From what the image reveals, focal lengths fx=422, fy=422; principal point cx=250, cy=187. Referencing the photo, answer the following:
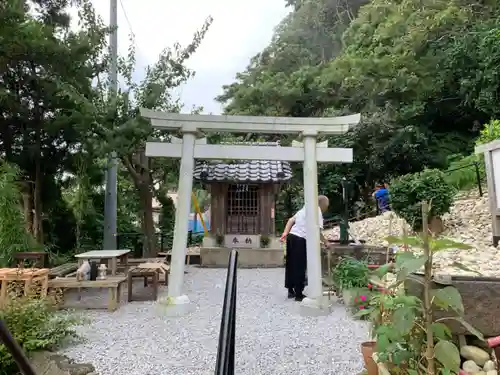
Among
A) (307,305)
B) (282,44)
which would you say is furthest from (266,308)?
(282,44)

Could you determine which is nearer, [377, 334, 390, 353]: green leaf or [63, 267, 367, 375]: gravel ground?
[377, 334, 390, 353]: green leaf

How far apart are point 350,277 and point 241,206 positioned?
4947 mm

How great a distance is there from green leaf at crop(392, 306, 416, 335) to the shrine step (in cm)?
760

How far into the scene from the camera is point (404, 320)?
1.89 meters

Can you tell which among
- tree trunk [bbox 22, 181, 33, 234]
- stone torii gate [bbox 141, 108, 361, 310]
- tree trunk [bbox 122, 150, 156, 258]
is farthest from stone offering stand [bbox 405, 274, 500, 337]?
tree trunk [bbox 22, 181, 33, 234]

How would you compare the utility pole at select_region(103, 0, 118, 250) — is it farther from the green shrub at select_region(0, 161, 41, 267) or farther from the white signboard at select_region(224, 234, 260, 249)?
the white signboard at select_region(224, 234, 260, 249)

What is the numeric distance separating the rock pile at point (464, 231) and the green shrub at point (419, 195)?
0.96 feet

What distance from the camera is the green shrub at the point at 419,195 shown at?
8609 mm

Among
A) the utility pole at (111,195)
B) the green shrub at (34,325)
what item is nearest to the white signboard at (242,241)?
the utility pole at (111,195)

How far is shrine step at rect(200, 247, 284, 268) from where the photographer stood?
373 inches

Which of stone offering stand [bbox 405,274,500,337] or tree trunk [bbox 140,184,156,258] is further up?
tree trunk [bbox 140,184,156,258]

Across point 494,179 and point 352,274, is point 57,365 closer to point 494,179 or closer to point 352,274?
point 352,274

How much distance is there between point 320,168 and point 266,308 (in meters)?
10.3

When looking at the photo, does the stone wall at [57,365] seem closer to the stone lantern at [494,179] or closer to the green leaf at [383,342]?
the green leaf at [383,342]
